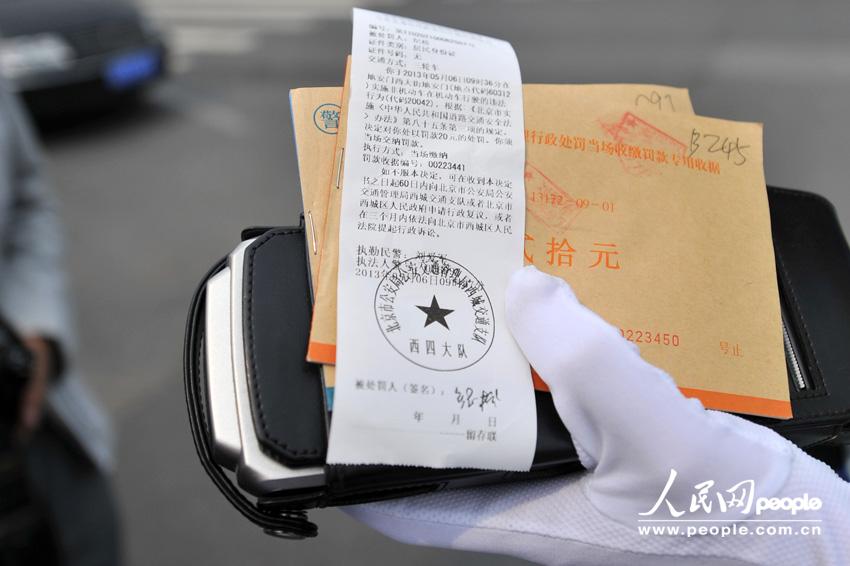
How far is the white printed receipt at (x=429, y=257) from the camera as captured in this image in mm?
722

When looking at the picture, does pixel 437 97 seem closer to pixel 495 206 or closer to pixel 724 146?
pixel 495 206

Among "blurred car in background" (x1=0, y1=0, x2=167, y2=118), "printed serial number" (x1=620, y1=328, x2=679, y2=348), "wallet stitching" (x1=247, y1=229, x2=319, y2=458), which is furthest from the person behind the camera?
"blurred car in background" (x1=0, y1=0, x2=167, y2=118)

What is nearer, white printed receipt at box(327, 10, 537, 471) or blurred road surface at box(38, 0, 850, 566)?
white printed receipt at box(327, 10, 537, 471)

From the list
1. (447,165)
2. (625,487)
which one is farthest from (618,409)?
(447,165)

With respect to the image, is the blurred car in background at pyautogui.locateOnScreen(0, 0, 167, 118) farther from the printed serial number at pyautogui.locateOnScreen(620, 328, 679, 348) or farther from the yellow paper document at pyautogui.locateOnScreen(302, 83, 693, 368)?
the printed serial number at pyautogui.locateOnScreen(620, 328, 679, 348)

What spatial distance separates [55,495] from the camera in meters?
1.41

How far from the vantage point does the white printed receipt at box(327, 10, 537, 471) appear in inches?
28.4

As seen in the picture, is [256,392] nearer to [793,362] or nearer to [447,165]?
[447,165]

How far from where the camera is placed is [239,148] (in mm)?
3576

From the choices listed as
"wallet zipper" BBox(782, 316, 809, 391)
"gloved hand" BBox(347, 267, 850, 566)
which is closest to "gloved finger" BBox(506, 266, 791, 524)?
"gloved hand" BBox(347, 267, 850, 566)

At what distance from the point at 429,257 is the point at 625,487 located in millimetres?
359

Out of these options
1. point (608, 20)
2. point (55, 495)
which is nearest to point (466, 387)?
point (55, 495)

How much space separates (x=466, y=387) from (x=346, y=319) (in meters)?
0.15

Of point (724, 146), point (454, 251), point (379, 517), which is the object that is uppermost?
point (724, 146)
